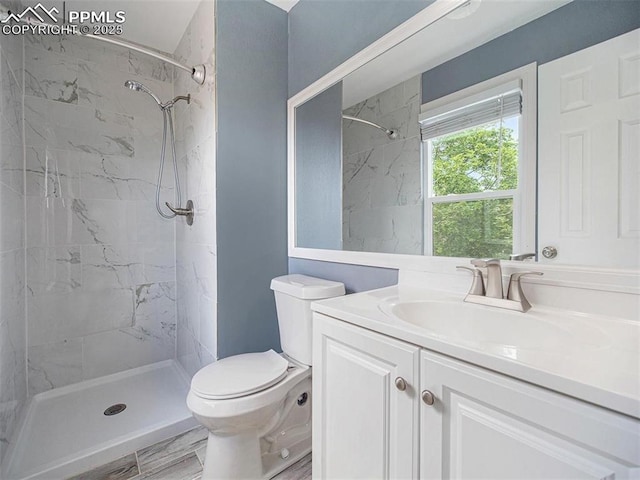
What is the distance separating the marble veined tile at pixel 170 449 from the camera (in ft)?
4.78

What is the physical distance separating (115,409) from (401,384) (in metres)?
1.94

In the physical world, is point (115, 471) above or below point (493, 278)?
below

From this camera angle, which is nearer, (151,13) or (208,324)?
(208,324)

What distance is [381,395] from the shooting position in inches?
31.6

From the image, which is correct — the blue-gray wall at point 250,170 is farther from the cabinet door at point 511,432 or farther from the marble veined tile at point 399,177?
the cabinet door at point 511,432

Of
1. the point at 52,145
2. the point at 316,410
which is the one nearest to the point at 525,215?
the point at 316,410

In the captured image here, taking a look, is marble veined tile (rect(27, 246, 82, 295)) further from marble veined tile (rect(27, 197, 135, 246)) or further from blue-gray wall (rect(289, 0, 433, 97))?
blue-gray wall (rect(289, 0, 433, 97))

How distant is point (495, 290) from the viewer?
3.04 ft

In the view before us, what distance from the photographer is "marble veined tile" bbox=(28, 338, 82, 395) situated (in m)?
1.94

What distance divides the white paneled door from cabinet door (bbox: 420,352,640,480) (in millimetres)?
517

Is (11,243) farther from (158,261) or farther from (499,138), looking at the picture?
(499,138)

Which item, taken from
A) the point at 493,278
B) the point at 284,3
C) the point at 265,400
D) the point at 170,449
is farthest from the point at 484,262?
the point at 284,3

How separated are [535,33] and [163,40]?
2381mm

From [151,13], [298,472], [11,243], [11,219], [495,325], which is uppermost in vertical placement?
[151,13]
